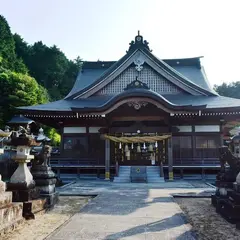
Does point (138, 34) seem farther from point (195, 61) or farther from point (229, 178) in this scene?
point (229, 178)

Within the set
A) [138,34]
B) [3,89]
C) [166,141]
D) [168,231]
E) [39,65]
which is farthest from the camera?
[39,65]

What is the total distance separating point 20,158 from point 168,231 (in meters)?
3.66

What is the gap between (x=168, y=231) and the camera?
4.62 meters

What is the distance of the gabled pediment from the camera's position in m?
18.1

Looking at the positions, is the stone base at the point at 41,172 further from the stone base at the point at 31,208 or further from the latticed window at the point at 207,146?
Answer: the latticed window at the point at 207,146

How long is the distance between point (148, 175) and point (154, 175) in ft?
1.12

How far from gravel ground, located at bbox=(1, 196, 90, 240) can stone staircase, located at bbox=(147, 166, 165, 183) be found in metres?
7.50

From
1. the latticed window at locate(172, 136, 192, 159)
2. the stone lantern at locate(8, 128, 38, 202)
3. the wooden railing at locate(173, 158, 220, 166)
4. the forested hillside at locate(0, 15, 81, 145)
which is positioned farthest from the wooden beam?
the forested hillside at locate(0, 15, 81, 145)

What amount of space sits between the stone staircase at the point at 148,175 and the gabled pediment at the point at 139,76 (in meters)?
5.67

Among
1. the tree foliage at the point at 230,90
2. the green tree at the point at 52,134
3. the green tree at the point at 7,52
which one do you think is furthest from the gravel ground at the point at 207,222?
the tree foliage at the point at 230,90

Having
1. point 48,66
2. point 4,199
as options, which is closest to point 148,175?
point 4,199

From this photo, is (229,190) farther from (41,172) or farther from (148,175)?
(148,175)

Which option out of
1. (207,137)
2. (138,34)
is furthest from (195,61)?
(207,137)

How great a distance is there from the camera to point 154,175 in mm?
14906
